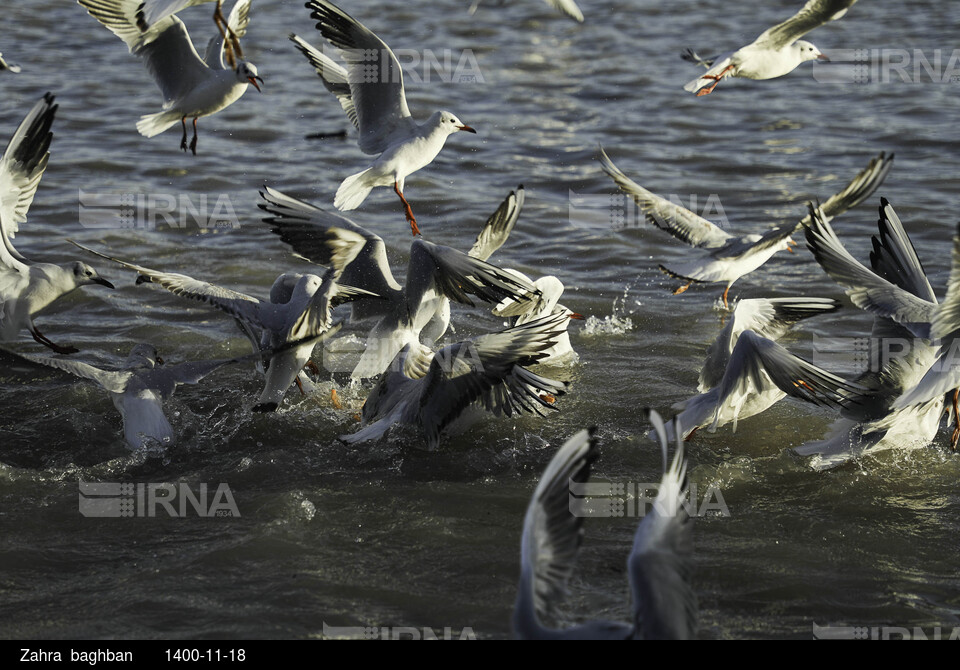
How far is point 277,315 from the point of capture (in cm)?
652

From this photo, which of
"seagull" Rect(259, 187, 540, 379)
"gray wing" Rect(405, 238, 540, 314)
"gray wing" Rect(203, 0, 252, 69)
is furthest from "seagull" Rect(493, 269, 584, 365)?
"gray wing" Rect(203, 0, 252, 69)

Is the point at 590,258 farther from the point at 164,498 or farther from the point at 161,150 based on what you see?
the point at 161,150

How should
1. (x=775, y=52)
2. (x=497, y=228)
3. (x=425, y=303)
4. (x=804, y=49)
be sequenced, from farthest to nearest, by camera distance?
(x=804, y=49) < (x=775, y=52) < (x=497, y=228) < (x=425, y=303)

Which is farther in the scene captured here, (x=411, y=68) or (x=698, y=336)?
(x=411, y=68)

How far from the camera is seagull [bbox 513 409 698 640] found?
136 inches

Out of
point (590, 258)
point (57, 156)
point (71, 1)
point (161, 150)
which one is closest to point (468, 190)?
point (590, 258)

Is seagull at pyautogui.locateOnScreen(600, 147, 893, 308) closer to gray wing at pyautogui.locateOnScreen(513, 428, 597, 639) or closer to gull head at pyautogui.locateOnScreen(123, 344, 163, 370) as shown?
gull head at pyautogui.locateOnScreen(123, 344, 163, 370)

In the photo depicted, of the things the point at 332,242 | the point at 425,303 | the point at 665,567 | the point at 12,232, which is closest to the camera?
the point at 665,567

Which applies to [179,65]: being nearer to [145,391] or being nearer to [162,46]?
[162,46]

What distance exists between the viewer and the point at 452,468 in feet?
19.4

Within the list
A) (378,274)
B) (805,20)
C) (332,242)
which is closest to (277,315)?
(332,242)

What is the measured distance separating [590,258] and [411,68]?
7.62 m

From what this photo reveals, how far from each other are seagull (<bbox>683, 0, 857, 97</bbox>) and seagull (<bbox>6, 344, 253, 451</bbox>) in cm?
430

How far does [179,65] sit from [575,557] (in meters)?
5.28
